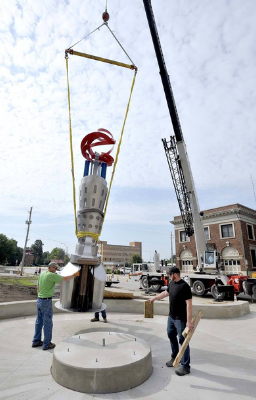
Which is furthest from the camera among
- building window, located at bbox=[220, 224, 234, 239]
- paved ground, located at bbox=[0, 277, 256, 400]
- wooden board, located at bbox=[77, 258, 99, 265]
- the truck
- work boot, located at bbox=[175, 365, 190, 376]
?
building window, located at bbox=[220, 224, 234, 239]

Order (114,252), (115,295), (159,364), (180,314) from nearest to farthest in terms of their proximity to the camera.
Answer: (180,314), (159,364), (115,295), (114,252)

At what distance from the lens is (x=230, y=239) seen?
97.7ft

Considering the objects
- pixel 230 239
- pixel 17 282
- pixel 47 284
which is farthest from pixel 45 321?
pixel 230 239

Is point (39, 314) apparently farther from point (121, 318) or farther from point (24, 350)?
point (121, 318)

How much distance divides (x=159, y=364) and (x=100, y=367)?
1394 mm

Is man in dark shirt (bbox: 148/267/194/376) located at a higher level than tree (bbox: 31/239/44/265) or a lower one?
lower

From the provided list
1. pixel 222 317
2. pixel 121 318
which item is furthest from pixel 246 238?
pixel 121 318

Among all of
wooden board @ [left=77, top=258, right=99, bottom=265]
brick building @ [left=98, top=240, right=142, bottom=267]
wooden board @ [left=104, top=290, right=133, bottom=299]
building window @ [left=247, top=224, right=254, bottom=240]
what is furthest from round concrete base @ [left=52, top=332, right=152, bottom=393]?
brick building @ [left=98, top=240, right=142, bottom=267]

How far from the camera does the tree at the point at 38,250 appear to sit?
357 feet

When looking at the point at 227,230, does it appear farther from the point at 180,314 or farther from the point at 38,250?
the point at 38,250

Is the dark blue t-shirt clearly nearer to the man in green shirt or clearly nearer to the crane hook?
the man in green shirt

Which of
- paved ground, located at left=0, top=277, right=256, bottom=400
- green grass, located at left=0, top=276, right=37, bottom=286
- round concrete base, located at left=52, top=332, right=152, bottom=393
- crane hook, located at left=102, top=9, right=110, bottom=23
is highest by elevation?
crane hook, located at left=102, top=9, right=110, bottom=23

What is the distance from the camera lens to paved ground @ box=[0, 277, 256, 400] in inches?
121

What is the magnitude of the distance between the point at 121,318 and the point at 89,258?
3131mm
